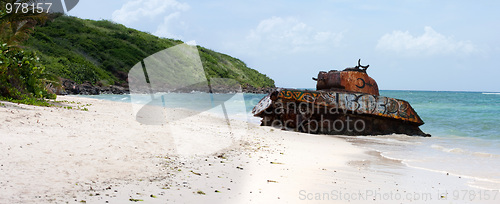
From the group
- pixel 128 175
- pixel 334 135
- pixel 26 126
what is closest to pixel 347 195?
pixel 128 175

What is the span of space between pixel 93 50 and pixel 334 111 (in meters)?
55.1

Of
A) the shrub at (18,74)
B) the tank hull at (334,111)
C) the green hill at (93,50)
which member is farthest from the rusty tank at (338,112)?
the green hill at (93,50)

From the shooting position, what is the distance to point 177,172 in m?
5.20

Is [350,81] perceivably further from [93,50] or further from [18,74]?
[93,50]

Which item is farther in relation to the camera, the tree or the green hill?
the green hill

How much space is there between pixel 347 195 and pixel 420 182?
5.24 feet

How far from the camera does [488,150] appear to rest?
387 inches

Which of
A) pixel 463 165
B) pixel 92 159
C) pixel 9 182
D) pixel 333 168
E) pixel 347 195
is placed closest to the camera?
pixel 9 182

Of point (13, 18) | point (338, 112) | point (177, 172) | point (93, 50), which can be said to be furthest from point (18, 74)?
point (93, 50)

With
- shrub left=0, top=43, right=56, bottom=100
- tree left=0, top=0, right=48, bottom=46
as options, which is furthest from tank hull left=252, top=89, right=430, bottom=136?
tree left=0, top=0, right=48, bottom=46

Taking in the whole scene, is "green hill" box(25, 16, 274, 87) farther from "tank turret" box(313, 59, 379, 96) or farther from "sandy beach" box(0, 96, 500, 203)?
"sandy beach" box(0, 96, 500, 203)

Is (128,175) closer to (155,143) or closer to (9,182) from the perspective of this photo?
(9,182)

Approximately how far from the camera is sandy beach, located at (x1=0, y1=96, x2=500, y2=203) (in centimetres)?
416

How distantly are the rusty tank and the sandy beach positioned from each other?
437cm
